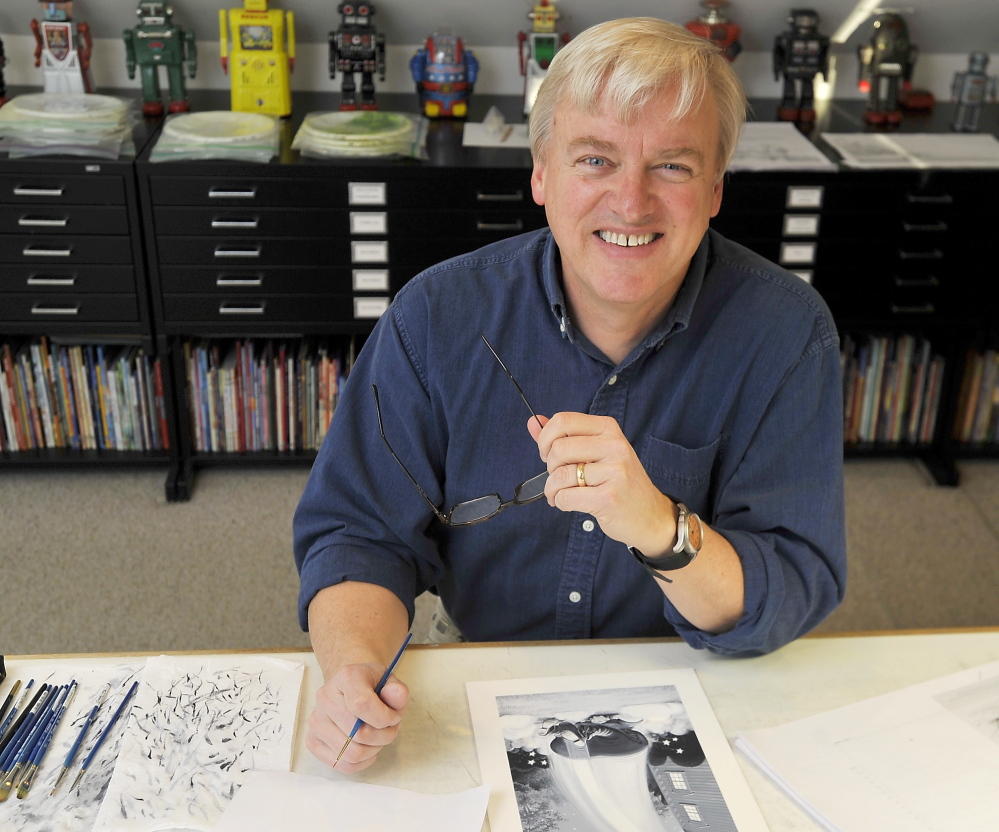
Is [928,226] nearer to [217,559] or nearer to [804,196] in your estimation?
[804,196]

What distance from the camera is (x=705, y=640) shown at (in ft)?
3.92

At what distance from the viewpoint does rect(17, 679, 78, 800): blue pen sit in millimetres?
1007

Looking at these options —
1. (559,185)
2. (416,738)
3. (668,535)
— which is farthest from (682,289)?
(416,738)

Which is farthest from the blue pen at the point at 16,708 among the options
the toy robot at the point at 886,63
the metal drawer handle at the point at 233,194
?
the toy robot at the point at 886,63

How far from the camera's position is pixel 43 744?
106cm

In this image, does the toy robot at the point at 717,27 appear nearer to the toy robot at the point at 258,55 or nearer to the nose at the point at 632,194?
the toy robot at the point at 258,55

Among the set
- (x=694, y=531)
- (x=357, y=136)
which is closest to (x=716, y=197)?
(x=694, y=531)

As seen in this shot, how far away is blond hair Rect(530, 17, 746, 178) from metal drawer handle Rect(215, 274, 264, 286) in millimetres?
1586

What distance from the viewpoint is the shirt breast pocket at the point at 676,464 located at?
130cm

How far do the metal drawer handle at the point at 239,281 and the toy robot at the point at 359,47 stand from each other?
0.52 m

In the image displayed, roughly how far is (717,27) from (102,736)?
92.6 inches

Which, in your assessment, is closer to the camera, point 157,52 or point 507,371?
point 507,371

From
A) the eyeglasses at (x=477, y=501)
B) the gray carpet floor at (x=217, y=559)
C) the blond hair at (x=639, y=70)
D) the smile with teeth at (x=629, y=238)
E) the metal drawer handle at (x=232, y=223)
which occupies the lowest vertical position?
the gray carpet floor at (x=217, y=559)

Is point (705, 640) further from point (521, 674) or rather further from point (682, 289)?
point (682, 289)
